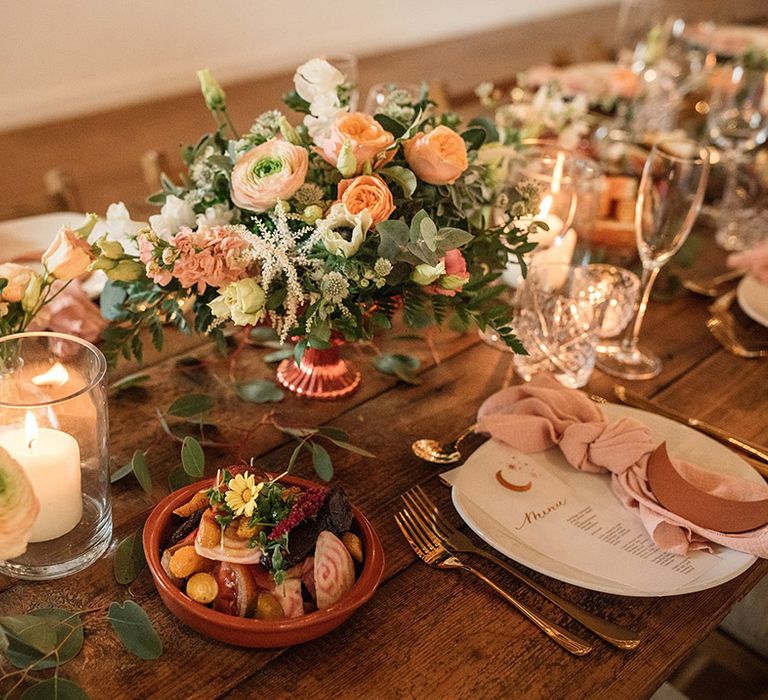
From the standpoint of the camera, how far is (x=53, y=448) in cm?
84

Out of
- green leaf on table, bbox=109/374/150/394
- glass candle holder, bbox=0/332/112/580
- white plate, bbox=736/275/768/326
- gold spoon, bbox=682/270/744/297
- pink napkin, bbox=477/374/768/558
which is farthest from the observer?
gold spoon, bbox=682/270/744/297

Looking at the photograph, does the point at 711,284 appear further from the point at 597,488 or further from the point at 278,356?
the point at 278,356

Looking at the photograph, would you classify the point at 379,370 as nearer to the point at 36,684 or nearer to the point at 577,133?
the point at 36,684

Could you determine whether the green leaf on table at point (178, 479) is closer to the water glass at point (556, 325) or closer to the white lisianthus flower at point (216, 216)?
the white lisianthus flower at point (216, 216)

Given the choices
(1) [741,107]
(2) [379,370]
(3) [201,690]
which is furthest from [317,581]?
(1) [741,107]

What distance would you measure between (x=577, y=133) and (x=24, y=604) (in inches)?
55.7

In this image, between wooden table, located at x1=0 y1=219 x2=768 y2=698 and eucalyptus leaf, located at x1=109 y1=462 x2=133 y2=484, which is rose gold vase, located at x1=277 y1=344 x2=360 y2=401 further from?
eucalyptus leaf, located at x1=109 y1=462 x2=133 y2=484

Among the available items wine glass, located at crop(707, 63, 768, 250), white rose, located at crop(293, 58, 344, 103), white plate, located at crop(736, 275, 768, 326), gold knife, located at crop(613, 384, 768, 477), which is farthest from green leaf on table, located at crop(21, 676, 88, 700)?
wine glass, located at crop(707, 63, 768, 250)

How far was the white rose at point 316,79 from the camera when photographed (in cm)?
108

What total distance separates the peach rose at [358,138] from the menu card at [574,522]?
381 millimetres

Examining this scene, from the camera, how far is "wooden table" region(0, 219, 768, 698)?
79 cm

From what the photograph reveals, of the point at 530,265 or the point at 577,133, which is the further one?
Result: the point at 577,133

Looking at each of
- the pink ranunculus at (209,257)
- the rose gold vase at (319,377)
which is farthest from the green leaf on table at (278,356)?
the pink ranunculus at (209,257)

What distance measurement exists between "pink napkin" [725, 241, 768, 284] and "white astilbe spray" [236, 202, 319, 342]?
88 centimetres
